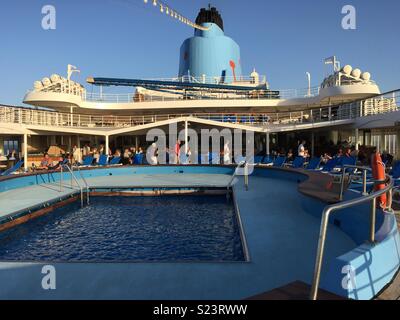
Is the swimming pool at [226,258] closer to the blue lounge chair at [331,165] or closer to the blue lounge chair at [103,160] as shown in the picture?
the blue lounge chair at [331,165]

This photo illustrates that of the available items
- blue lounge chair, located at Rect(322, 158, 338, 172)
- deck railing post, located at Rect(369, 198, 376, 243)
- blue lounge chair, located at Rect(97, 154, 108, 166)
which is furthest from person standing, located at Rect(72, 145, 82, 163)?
deck railing post, located at Rect(369, 198, 376, 243)

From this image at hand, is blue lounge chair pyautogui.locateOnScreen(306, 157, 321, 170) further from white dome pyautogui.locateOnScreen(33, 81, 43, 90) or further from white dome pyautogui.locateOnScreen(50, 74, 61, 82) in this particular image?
white dome pyautogui.locateOnScreen(33, 81, 43, 90)

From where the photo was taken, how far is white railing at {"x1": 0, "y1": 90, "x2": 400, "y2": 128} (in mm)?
15742

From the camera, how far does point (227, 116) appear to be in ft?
64.2

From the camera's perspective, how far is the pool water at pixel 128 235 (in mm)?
4852

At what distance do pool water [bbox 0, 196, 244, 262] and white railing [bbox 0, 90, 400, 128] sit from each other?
9.40 metres

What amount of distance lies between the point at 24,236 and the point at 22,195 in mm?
2691

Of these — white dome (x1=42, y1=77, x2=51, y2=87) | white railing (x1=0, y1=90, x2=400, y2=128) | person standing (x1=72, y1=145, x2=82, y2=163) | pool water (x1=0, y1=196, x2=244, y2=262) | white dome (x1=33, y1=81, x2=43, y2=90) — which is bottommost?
pool water (x1=0, y1=196, x2=244, y2=262)

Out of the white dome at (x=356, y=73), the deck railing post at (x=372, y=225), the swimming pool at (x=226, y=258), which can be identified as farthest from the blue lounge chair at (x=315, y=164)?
the deck railing post at (x=372, y=225)

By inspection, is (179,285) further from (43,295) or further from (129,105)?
(129,105)

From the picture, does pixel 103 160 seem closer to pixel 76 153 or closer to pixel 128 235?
pixel 76 153

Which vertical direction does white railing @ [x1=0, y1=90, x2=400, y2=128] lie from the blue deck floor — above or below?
above
